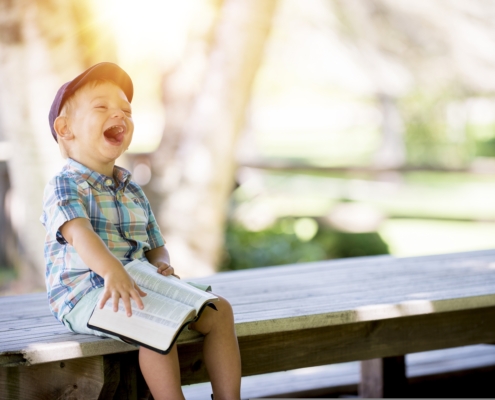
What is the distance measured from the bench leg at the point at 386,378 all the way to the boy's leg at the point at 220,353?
123 cm

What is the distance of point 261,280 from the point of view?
2.98m

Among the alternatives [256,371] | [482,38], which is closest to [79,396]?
[256,371]

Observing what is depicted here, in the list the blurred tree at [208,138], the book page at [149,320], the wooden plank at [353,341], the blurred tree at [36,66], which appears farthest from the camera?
the blurred tree at [208,138]

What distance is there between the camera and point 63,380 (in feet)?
7.04

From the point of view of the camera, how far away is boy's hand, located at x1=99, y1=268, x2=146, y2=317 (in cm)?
189

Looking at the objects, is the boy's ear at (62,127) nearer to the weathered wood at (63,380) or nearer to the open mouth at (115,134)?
the open mouth at (115,134)

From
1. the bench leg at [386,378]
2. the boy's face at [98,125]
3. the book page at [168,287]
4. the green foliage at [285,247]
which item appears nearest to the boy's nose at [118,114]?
the boy's face at [98,125]

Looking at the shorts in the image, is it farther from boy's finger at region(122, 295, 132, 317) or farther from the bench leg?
the bench leg

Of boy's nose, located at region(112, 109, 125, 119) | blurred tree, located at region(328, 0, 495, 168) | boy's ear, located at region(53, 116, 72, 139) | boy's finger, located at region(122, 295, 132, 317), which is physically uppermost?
blurred tree, located at region(328, 0, 495, 168)

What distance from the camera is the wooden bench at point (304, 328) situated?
2.10 metres

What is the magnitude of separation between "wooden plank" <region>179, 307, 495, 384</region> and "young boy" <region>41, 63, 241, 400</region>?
29cm

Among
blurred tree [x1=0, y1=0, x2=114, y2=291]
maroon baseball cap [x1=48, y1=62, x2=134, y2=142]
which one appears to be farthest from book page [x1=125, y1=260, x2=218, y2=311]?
blurred tree [x1=0, y1=0, x2=114, y2=291]

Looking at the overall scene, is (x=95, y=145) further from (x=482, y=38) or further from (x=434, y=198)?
(x=434, y=198)

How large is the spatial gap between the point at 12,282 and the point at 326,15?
798cm
